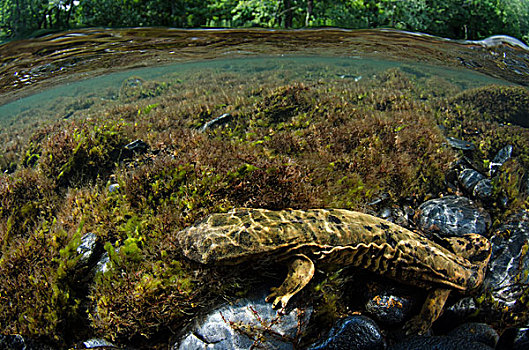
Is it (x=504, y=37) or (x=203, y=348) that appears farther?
(x=504, y=37)

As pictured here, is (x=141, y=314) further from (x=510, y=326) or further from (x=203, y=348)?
(x=510, y=326)

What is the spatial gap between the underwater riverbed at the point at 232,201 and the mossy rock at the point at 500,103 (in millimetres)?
1743

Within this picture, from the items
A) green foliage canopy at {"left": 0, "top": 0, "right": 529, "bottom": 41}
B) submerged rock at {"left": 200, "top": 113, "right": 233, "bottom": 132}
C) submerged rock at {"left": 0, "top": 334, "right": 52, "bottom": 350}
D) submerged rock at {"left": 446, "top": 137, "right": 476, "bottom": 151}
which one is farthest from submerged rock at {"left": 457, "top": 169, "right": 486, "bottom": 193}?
submerged rock at {"left": 0, "top": 334, "right": 52, "bottom": 350}

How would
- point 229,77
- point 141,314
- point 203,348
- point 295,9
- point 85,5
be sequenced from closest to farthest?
point 203,348
point 141,314
point 85,5
point 295,9
point 229,77

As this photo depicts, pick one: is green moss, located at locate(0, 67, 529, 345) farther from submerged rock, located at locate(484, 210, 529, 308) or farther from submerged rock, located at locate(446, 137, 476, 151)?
submerged rock, located at locate(484, 210, 529, 308)

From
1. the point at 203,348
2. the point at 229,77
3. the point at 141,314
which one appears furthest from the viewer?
the point at 229,77

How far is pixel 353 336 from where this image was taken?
3.84 meters

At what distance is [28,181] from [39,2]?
5.04 meters

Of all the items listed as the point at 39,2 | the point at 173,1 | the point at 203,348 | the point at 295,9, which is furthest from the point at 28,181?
the point at 295,9

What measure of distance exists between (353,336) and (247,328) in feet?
5.03

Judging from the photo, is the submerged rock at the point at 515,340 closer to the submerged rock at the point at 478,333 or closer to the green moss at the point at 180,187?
the submerged rock at the point at 478,333

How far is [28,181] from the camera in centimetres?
798

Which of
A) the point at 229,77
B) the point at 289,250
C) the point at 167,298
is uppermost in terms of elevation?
the point at 229,77

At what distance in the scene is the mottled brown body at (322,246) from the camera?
153 inches
